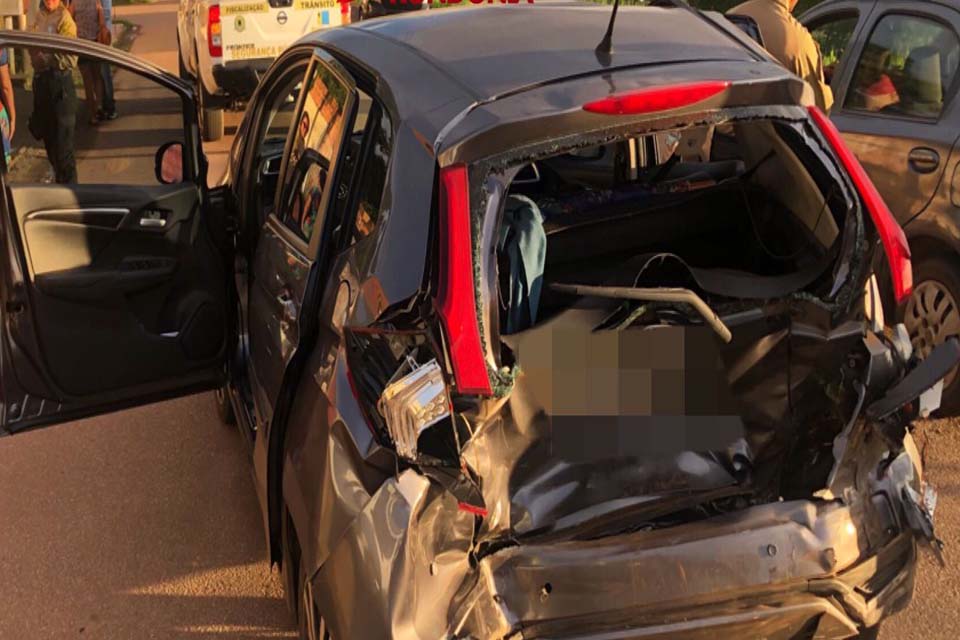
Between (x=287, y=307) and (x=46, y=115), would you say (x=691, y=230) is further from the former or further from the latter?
(x=46, y=115)

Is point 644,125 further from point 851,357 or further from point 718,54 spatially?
point 851,357

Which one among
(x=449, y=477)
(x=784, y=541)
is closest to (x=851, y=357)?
(x=784, y=541)

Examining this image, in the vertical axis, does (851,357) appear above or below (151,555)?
above

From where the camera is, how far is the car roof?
2.50m

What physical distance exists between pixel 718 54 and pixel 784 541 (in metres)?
1.32

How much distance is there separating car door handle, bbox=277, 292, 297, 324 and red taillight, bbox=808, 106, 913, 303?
1.55 metres

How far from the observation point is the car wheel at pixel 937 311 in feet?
14.5

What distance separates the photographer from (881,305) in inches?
111

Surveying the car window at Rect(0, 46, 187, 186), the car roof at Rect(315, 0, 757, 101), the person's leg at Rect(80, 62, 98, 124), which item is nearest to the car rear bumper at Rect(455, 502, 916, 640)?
the car roof at Rect(315, 0, 757, 101)

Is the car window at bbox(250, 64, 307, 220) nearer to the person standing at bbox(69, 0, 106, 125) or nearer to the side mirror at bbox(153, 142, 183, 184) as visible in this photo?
the side mirror at bbox(153, 142, 183, 184)

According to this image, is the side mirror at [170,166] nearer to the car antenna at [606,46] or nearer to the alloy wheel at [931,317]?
the car antenna at [606,46]

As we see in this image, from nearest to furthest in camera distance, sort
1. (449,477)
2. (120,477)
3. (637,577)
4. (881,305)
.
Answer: (449,477), (637,577), (881,305), (120,477)

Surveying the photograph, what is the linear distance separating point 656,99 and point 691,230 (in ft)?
2.97

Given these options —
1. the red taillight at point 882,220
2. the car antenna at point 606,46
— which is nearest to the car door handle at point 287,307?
the car antenna at point 606,46
